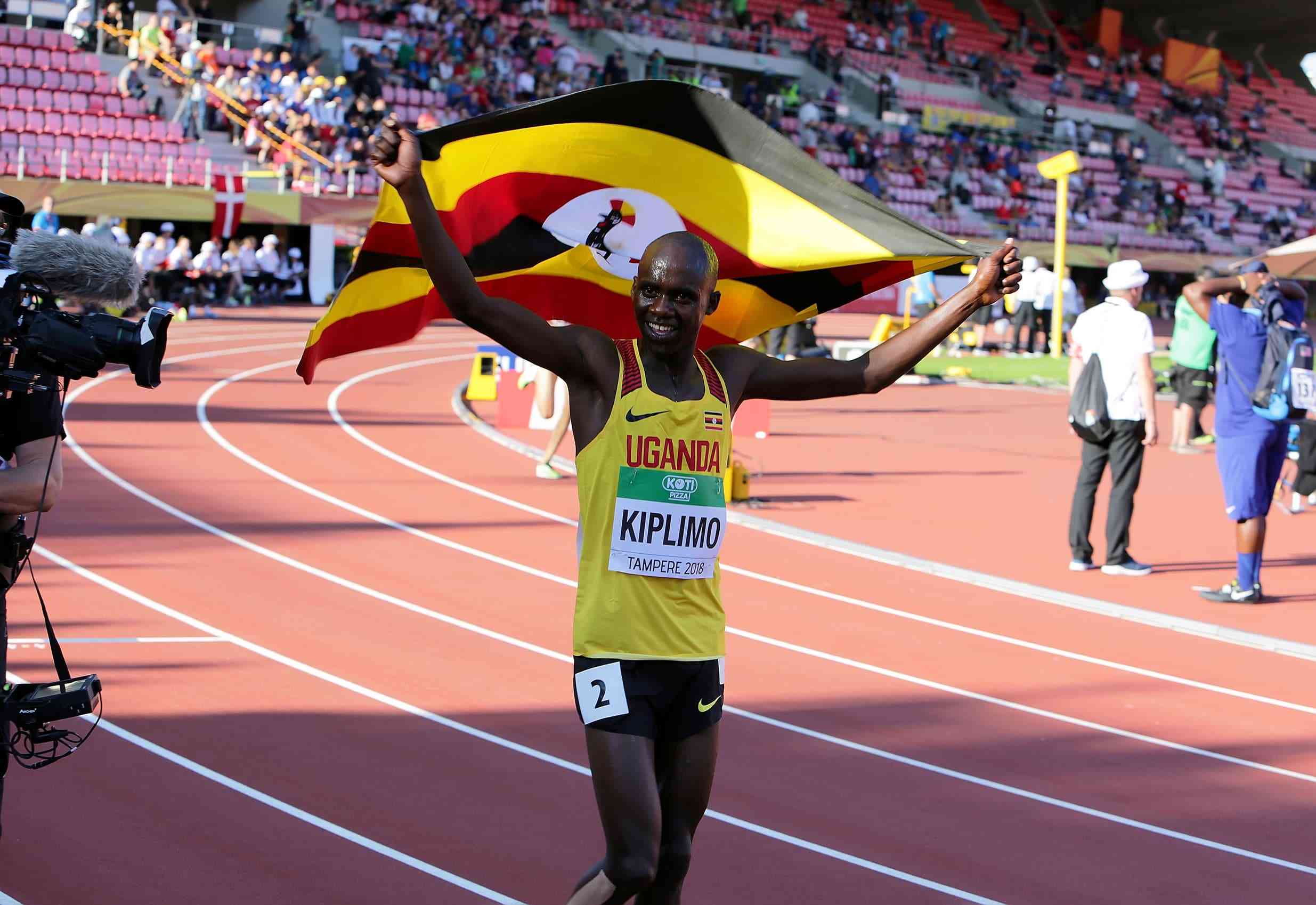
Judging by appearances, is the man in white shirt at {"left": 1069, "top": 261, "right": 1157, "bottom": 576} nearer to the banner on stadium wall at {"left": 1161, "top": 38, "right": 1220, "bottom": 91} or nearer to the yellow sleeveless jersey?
the yellow sleeveless jersey

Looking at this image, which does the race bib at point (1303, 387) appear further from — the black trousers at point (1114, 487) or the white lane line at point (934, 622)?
the white lane line at point (934, 622)

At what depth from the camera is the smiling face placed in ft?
12.1

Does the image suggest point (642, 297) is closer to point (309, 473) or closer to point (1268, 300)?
point (1268, 300)

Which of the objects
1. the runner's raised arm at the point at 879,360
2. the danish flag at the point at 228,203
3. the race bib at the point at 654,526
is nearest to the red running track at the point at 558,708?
the race bib at the point at 654,526

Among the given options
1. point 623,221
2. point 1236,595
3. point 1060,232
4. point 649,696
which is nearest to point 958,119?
point 1060,232

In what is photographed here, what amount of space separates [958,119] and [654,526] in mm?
50260

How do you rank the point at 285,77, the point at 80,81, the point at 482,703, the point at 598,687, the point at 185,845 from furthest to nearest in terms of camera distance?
1. the point at 285,77
2. the point at 80,81
3. the point at 482,703
4. the point at 185,845
5. the point at 598,687

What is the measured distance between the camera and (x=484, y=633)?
8258 mm

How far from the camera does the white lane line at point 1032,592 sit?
8.62m

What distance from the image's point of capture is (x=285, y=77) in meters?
34.3

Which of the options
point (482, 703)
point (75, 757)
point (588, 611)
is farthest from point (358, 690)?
point (588, 611)

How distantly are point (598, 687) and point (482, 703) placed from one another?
3.40m

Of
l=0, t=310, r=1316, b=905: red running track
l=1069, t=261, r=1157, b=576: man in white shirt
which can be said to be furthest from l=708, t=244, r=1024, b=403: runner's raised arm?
l=1069, t=261, r=1157, b=576: man in white shirt

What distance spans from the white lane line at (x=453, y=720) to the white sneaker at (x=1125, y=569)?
14.2 feet
